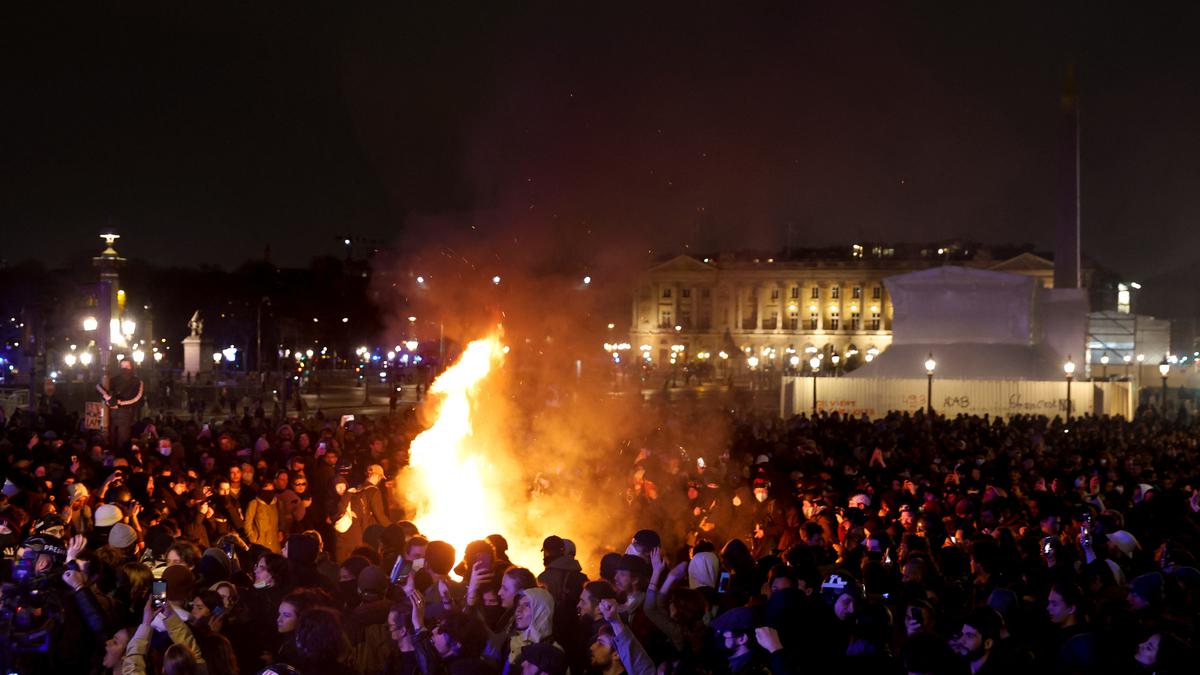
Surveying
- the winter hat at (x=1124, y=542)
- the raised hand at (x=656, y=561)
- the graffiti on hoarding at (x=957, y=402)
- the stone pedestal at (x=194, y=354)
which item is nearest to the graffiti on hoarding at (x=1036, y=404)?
the graffiti on hoarding at (x=957, y=402)

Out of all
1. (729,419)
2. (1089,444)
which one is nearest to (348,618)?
(1089,444)

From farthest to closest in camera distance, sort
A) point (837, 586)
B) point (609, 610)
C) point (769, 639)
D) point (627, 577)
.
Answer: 1. point (837, 586)
2. point (627, 577)
3. point (609, 610)
4. point (769, 639)

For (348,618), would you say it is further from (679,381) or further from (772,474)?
(679,381)

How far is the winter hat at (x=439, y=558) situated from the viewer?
675cm

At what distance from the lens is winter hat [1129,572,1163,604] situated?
614 centimetres

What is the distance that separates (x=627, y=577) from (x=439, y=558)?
130 centimetres

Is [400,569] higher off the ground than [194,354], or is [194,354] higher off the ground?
[194,354]

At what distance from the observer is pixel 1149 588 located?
620 centimetres

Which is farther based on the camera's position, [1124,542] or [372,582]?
[1124,542]

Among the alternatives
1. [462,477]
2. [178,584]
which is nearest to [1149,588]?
[178,584]

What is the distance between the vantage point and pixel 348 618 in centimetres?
593

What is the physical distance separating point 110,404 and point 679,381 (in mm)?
44700

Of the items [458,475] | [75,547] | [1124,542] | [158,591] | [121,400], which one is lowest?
[158,591]

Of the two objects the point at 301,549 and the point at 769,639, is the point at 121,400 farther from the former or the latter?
the point at 769,639
